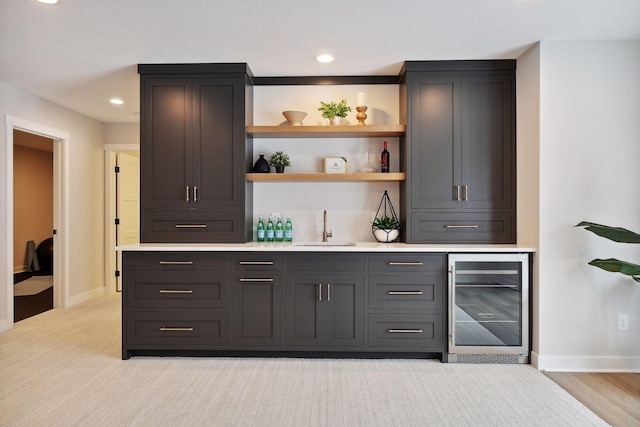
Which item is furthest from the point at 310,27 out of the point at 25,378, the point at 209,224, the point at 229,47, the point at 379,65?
the point at 25,378

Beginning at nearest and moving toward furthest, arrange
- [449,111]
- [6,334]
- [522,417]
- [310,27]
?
[522,417] → [310,27] → [449,111] → [6,334]

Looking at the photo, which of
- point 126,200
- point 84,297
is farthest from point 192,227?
→ point 126,200

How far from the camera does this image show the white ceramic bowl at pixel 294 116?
3.82 meters

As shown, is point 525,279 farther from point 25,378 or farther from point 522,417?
point 25,378

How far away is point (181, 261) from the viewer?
131 inches

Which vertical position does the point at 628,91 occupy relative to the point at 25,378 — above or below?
above

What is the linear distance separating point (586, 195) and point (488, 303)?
1108 mm

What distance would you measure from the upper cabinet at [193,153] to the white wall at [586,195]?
249 cm

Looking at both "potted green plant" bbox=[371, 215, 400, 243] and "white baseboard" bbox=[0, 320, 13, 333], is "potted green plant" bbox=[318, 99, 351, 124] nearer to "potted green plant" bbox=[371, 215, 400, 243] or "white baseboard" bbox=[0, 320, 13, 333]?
"potted green plant" bbox=[371, 215, 400, 243]

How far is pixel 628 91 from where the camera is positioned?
3152mm

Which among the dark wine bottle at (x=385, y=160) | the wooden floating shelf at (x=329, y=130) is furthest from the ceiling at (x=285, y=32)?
the dark wine bottle at (x=385, y=160)

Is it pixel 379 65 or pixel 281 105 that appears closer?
pixel 379 65

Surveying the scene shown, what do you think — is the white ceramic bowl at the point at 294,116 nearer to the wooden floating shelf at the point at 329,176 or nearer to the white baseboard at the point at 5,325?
the wooden floating shelf at the point at 329,176

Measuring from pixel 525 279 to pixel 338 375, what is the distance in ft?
5.35
